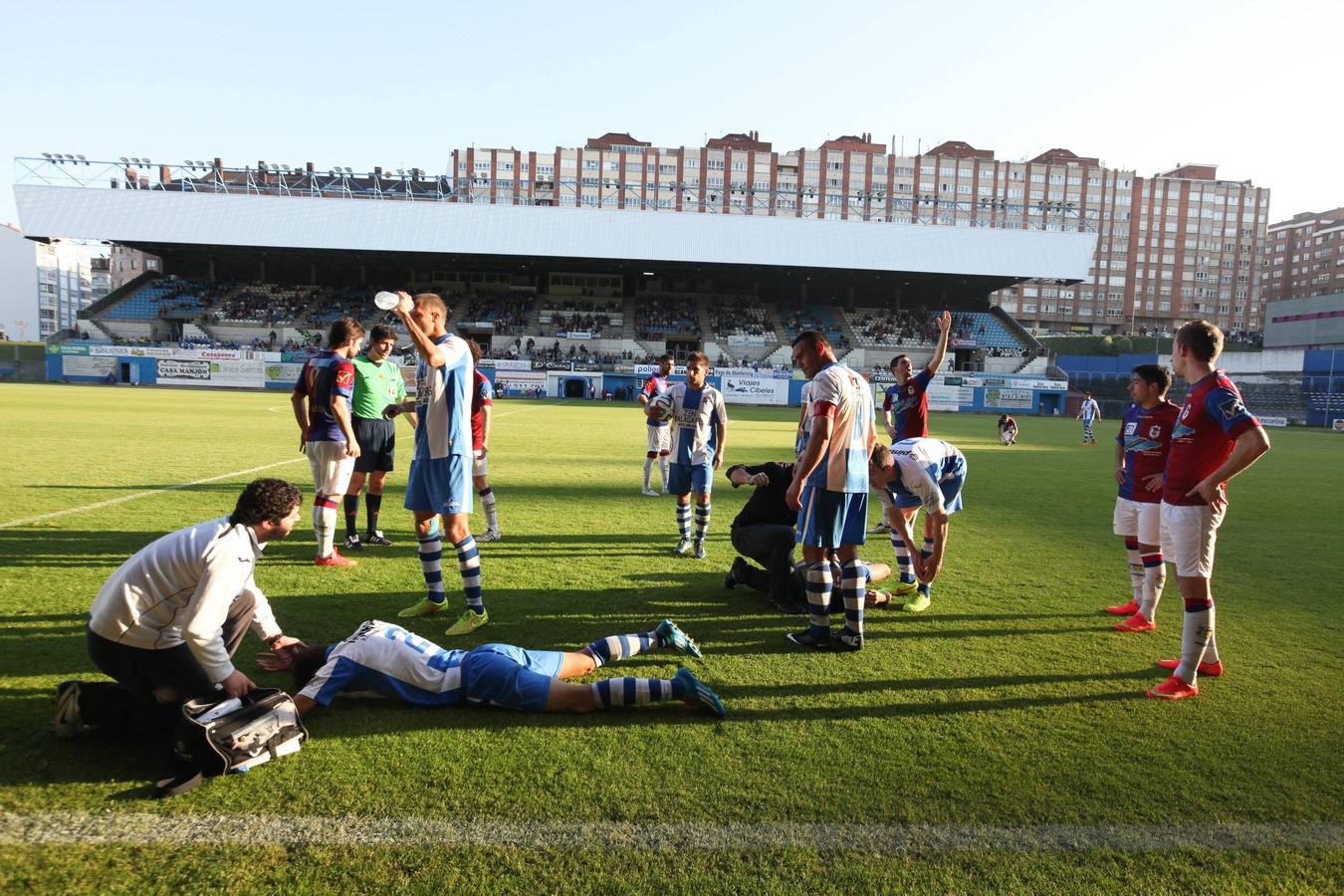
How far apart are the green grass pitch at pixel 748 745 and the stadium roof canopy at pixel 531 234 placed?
44965mm

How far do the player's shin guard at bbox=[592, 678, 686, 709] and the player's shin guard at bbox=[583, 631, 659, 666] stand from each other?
41 cm

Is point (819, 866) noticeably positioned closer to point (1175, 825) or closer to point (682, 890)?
Answer: point (682, 890)

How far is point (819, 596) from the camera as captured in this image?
5.19 m

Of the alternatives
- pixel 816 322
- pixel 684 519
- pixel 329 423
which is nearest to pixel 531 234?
pixel 816 322

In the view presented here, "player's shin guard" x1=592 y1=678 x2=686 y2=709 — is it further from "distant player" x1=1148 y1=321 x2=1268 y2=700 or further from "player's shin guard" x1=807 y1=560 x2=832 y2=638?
"distant player" x1=1148 y1=321 x2=1268 y2=700

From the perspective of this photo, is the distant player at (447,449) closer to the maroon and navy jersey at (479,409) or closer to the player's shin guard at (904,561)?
the maroon and navy jersey at (479,409)

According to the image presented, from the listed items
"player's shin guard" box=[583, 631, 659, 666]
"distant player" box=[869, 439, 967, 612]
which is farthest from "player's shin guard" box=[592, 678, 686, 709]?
"distant player" box=[869, 439, 967, 612]

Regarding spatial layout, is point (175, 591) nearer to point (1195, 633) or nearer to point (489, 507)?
point (489, 507)

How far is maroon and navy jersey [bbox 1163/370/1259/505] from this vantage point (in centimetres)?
443

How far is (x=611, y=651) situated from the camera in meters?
4.58

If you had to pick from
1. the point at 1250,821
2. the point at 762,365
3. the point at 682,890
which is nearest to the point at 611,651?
the point at 682,890

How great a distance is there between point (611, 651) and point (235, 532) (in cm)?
209

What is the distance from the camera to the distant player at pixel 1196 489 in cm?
454

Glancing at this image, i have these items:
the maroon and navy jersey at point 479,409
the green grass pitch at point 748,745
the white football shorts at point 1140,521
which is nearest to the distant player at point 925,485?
the green grass pitch at point 748,745
